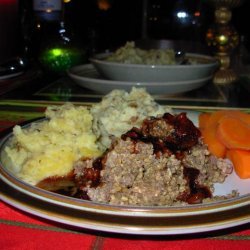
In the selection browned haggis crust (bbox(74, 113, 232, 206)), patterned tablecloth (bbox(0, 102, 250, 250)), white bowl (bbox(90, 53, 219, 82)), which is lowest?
white bowl (bbox(90, 53, 219, 82))

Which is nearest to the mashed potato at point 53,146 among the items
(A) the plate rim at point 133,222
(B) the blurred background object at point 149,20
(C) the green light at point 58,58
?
(A) the plate rim at point 133,222

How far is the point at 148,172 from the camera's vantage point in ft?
3.15

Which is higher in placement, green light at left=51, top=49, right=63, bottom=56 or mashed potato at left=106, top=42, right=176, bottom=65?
mashed potato at left=106, top=42, right=176, bottom=65

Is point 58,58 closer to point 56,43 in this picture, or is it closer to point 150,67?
point 56,43

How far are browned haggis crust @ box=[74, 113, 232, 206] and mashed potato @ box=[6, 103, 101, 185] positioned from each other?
0.07 m

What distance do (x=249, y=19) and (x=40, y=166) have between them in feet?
26.0

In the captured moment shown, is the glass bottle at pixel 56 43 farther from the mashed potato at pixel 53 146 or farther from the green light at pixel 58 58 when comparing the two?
the mashed potato at pixel 53 146

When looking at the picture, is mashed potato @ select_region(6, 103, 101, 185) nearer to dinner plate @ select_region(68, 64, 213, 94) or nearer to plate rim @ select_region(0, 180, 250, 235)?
plate rim @ select_region(0, 180, 250, 235)

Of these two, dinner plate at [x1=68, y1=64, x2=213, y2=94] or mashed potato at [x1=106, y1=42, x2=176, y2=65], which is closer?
dinner plate at [x1=68, y1=64, x2=213, y2=94]

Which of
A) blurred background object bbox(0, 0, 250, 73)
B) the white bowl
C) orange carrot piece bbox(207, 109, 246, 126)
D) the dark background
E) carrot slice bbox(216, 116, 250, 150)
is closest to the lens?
carrot slice bbox(216, 116, 250, 150)

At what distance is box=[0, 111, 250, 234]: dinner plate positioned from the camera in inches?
29.1

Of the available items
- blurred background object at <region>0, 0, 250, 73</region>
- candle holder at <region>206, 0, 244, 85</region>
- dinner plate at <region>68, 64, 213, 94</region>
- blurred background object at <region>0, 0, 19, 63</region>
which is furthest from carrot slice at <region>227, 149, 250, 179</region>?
blurred background object at <region>0, 0, 250, 73</region>

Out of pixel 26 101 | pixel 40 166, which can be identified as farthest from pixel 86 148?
pixel 26 101

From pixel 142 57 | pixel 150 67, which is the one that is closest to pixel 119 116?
pixel 150 67
